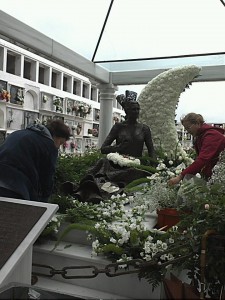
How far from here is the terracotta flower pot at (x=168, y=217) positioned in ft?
9.45

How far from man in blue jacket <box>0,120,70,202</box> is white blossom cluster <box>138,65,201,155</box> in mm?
3949

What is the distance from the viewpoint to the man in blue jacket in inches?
110

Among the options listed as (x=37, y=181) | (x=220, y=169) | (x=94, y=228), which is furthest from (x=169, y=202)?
(x=37, y=181)

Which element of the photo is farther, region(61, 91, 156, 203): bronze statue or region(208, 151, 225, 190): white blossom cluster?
region(61, 91, 156, 203): bronze statue

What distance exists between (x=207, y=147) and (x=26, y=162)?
5.48 feet

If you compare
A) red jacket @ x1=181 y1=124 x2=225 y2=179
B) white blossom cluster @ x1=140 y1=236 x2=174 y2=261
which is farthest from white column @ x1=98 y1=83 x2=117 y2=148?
white blossom cluster @ x1=140 y1=236 x2=174 y2=261

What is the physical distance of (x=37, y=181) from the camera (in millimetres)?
2936

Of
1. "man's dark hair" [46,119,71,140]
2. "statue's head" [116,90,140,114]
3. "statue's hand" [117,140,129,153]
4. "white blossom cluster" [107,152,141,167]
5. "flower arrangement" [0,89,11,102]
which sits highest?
"flower arrangement" [0,89,11,102]

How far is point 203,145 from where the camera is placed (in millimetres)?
3270

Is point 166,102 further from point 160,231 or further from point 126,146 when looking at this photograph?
point 160,231

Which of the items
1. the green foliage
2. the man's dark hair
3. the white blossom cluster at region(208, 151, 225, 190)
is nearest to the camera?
the white blossom cluster at region(208, 151, 225, 190)

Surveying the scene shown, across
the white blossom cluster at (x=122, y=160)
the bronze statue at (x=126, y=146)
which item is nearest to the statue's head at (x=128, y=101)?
the bronze statue at (x=126, y=146)

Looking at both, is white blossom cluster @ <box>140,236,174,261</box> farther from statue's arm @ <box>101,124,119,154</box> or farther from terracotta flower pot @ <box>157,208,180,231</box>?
statue's arm @ <box>101,124,119,154</box>

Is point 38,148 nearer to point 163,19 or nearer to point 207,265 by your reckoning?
point 207,265
